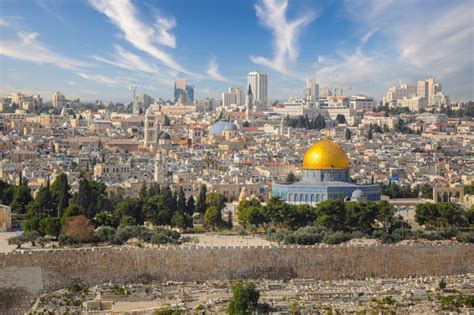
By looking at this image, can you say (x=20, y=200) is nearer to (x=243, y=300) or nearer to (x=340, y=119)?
(x=243, y=300)

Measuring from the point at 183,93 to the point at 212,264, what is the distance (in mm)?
99686

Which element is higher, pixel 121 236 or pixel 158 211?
pixel 158 211

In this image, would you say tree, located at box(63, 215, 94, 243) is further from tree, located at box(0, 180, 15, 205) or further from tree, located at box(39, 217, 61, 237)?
tree, located at box(0, 180, 15, 205)

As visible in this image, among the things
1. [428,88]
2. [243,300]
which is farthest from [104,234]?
[428,88]

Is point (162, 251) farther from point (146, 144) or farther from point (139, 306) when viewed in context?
point (146, 144)

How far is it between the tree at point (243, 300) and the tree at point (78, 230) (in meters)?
5.78

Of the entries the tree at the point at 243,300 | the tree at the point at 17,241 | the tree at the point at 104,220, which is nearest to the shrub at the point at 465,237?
the tree at the point at 243,300

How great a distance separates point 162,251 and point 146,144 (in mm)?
36598

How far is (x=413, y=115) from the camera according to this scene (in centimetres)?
7612

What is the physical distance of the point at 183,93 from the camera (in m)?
117

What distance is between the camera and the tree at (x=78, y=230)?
67.2 feet

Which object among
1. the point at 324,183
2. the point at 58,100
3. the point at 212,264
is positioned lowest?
the point at 212,264

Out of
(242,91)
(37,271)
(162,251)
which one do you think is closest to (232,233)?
(162,251)

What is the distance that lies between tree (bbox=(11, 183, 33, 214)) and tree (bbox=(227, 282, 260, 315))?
12.0 metres
